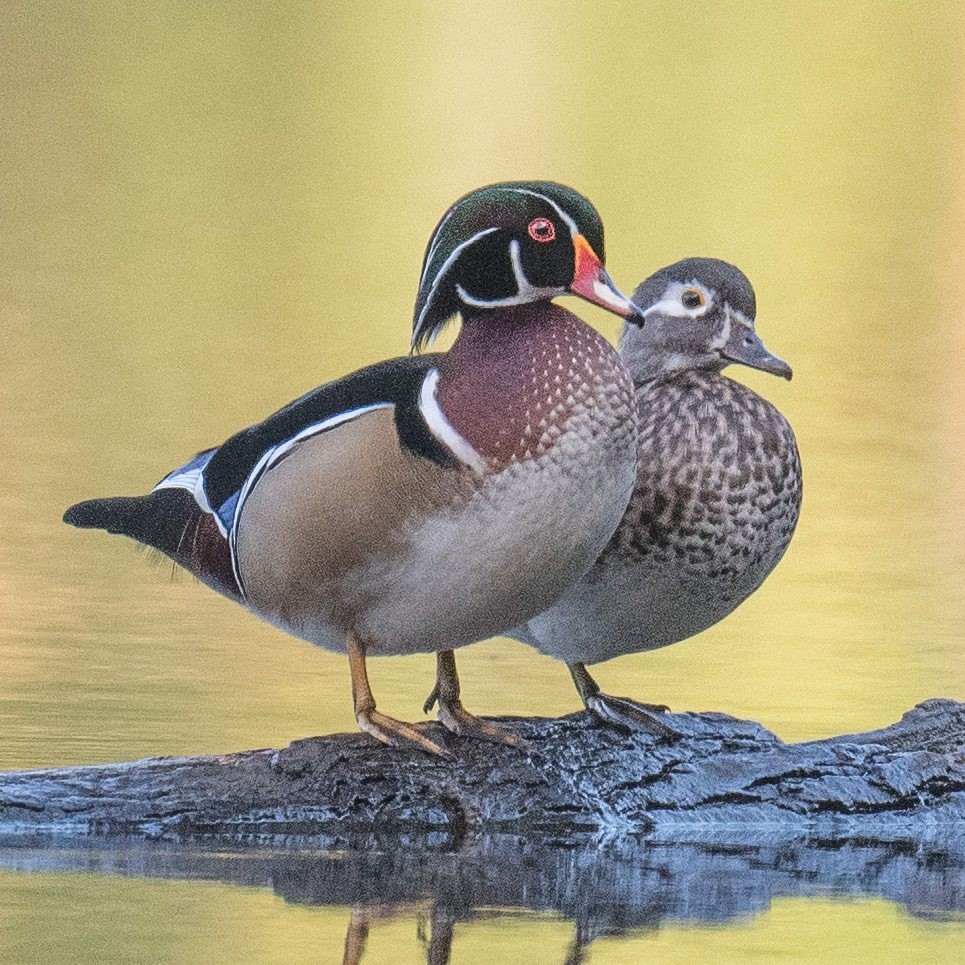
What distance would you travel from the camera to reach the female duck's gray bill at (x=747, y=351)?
5375 millimetres

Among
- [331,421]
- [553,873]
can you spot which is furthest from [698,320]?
[553,873]

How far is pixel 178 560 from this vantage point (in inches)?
204

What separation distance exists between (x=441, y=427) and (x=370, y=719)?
0.57 metres

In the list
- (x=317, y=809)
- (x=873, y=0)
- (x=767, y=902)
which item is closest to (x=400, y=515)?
(x=317, y=809)

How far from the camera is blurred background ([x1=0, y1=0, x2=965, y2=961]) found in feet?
20.9

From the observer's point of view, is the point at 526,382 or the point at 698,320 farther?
the point at 698,320

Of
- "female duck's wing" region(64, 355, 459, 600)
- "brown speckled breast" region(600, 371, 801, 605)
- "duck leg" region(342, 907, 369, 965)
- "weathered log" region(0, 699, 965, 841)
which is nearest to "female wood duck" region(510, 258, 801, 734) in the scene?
"brown speckled breast" region(600, 371, 801, 605)

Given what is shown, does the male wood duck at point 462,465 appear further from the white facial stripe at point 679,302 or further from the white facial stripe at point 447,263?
the white facial stripe at point 679,302

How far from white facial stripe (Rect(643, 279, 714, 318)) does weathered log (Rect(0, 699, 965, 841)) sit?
815 mm

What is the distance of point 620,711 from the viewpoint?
5203mm

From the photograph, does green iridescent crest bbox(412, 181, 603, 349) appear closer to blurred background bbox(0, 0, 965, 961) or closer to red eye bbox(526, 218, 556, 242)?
red eye bbox(526, 218, 556, 242)

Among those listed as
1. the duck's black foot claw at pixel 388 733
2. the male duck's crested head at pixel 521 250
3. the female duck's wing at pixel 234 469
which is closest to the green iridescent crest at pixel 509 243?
the male duck's crested head at pixel 521 250

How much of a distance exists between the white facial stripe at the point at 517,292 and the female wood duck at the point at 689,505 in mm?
524

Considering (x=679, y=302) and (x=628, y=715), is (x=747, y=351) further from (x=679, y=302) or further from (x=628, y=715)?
(x=628, y=715)
